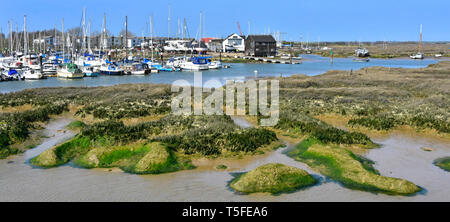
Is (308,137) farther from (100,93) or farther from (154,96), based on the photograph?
(100,93)

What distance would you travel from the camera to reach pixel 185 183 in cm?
1405

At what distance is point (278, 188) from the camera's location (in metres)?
13.0

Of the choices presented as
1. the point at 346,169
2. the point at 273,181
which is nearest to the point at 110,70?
the point at 346,169

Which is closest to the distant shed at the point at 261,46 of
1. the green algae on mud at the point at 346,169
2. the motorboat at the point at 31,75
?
the motorboat at the point at 31,75

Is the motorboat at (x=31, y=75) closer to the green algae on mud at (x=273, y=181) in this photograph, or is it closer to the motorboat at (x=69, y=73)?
the motorboat at (x=69, y=73)

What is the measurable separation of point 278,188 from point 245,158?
13.7 ft

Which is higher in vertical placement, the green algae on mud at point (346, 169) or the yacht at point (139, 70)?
the yacht at point (139, 70)

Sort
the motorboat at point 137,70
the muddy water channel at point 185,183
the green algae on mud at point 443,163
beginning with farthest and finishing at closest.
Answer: the motorboat at point 137,70, the green algae on mud at point 443,163, the muddy water channel at point 185,183

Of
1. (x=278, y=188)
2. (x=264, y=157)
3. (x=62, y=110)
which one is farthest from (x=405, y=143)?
(x=62, y=110)

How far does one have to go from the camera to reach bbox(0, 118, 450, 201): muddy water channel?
41.7ft

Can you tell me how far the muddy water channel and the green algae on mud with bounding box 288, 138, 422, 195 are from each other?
1.19ft

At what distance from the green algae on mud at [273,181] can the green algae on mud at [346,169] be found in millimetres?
1288

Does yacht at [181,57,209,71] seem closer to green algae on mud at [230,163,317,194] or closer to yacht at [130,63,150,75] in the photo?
yacht at [130,63,150,75]

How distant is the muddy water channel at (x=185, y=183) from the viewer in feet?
41.7
